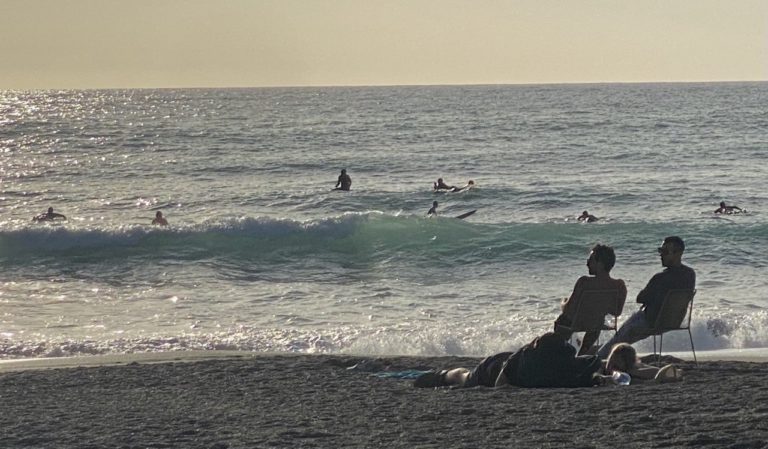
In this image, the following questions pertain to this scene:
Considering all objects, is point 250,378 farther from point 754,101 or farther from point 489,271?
point 754,101

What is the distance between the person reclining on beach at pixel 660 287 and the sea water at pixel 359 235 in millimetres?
3373

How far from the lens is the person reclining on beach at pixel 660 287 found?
991 centimetres

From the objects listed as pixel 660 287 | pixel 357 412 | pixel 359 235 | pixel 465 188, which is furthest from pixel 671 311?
pixel 465 188

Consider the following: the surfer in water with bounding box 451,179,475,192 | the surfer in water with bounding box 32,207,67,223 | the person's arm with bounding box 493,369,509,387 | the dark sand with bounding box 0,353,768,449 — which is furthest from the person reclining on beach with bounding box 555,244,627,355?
the surfer in water with bounding box 451,179,475,192

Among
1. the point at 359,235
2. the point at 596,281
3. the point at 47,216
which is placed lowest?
the point at 359,235

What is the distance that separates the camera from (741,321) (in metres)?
14.1

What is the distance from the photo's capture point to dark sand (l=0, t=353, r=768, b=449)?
284 inches

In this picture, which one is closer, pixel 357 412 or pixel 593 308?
pixel 357 412

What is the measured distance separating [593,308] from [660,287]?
70 cm

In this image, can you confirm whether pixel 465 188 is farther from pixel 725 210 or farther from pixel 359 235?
pixel 359 235

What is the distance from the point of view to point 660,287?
9.97m

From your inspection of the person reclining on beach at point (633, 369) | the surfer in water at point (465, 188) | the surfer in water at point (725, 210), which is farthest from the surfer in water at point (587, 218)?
the person reclining on beach at point (633, 369)

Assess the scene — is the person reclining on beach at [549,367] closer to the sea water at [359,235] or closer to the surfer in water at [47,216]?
the sea water at [359,235]

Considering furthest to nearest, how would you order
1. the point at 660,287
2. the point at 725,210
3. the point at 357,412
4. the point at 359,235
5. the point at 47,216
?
the point at 47,216 → the point at 725,210 → the point at 359,235 → the point at 660,287 → the point at 357,412
